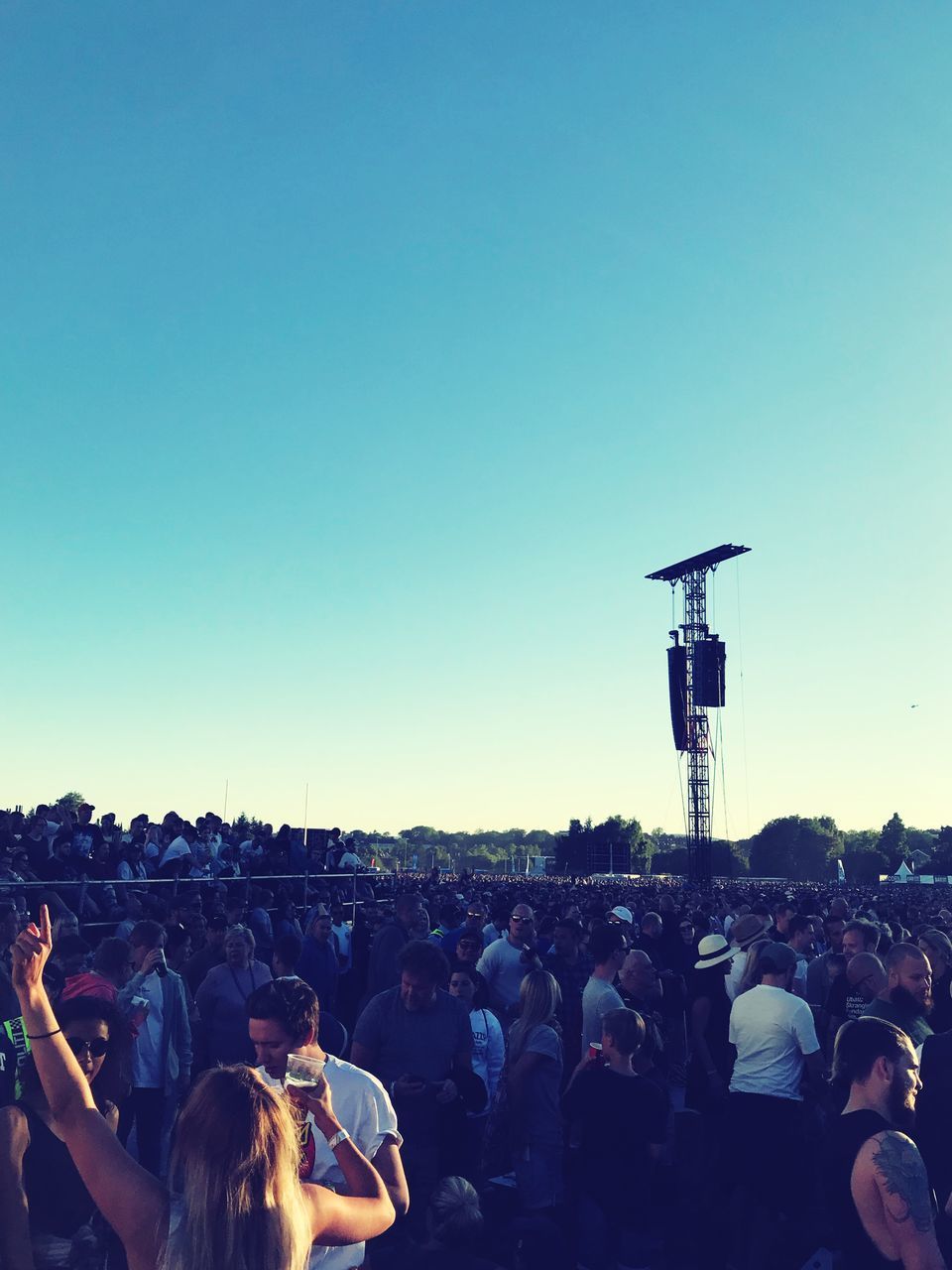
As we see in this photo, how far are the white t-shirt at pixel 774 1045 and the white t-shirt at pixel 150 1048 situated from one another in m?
3.31

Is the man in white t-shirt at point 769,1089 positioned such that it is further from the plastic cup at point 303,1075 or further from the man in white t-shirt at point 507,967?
the plastic cup at point 303,1075

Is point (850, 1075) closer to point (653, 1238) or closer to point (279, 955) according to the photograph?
point (653, 1238)

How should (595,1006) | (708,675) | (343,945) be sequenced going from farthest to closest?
(708,675) → (343,945) → (595,1006)

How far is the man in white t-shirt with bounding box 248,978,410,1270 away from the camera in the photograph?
8.97 feet

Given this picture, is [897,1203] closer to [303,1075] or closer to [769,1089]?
[303,1075]

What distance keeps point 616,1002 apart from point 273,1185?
14.5ft

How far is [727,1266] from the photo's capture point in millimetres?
5641

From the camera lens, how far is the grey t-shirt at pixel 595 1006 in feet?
19.5

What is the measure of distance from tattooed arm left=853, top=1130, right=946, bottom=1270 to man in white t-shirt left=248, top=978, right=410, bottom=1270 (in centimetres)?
140

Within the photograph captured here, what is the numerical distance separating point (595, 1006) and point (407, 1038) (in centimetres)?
172

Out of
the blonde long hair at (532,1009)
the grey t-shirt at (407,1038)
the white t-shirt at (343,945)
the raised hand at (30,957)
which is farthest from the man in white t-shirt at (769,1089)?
the white t-shirt at (343,945)

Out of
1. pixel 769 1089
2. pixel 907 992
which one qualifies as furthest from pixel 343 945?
pixel 907 992

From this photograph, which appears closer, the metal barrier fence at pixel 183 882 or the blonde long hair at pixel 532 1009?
the blonde long hair at pixel 532 1009

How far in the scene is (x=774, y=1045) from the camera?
5.41 m
